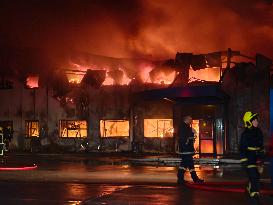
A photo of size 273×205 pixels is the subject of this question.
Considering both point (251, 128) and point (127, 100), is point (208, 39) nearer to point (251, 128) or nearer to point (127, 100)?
point (127, 100)

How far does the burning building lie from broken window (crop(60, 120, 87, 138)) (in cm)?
6

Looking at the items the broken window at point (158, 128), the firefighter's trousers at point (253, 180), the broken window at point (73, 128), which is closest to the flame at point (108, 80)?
the broken window at point (73, 128)

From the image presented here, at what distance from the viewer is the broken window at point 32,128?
119 ft

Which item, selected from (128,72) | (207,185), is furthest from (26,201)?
(128,72)

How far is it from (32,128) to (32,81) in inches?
112

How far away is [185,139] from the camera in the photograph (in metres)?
14.5

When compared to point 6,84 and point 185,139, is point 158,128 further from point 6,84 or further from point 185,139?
point 185,139

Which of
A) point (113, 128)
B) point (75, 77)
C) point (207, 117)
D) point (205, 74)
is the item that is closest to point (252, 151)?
point (207, 117)

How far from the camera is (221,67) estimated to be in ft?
102

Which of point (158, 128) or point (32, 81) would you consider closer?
point (158, 128)

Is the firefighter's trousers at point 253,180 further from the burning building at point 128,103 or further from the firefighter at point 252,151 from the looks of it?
the burning building at point 128,103

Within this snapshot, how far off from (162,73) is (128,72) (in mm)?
2835

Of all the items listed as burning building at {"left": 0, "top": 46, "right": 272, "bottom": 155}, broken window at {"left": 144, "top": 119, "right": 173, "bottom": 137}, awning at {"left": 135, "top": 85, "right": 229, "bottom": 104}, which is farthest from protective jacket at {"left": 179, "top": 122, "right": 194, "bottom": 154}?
broken window at {"left": 144, "top": 119, "right": 173, "bottom": 137}

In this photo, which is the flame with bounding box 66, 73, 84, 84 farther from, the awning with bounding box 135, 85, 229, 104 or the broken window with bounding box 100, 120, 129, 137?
the awning with bounding box 135, 85, 229, 104
